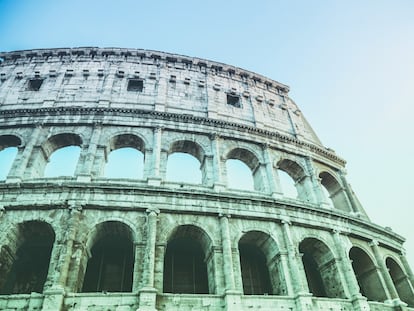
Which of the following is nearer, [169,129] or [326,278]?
[326,278]

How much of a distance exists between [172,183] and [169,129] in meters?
3.08

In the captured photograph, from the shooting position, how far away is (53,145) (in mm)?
13328

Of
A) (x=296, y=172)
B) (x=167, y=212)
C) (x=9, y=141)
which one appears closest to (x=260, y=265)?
(x=167, y=212)

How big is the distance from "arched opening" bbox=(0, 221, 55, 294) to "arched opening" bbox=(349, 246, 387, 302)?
11.5 metres

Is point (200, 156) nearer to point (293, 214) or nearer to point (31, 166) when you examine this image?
point (293, 214)

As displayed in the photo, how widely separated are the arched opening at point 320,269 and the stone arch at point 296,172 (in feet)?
9.54

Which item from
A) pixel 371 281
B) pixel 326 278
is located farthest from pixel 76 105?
pixel 371 281

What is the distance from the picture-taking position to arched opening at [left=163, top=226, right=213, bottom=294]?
1060 cm

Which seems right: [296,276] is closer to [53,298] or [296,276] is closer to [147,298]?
[147,298]

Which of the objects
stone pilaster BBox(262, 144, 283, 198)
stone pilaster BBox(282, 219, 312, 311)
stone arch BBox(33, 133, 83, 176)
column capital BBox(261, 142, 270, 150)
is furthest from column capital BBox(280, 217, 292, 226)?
stone arch BBox(33, 133, 83, 176)

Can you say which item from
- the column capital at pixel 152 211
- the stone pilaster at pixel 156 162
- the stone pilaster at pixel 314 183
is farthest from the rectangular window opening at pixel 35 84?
the stone pilaster at pixel 314 183

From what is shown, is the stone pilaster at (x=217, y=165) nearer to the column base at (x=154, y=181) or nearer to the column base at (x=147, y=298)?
the column base at (x=154, y=181)

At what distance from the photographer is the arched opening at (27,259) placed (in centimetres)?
973

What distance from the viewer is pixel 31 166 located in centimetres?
1193
